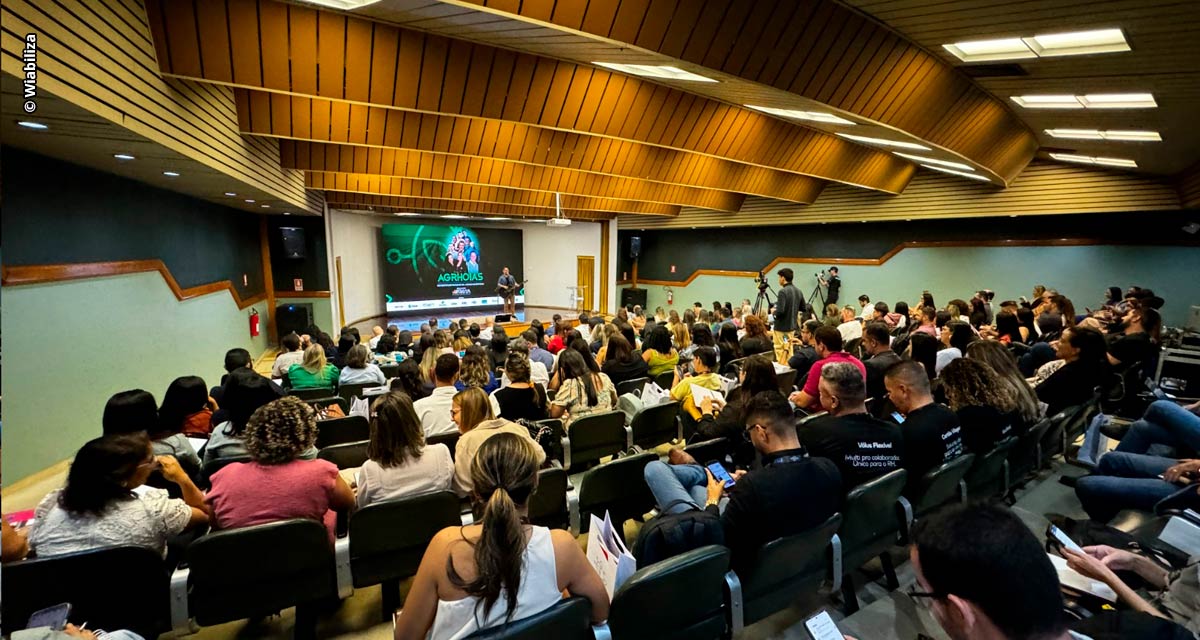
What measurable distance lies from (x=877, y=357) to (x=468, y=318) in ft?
41.5

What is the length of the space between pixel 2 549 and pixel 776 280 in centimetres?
1451

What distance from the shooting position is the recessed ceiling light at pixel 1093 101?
3793 mm

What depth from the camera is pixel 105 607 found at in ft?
5.68

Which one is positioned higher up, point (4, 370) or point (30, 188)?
point (30, 188)

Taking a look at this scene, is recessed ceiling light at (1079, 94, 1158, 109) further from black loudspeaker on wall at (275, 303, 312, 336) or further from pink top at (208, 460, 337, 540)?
black loudspeaker on wall at (275, 303, 312, 336)

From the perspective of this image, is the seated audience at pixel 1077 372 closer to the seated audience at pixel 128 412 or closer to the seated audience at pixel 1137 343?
the seated audience at pixel 1137 343

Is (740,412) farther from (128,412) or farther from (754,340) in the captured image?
(128,412)

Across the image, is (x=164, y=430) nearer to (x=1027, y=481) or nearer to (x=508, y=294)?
(x=1027, y=481)

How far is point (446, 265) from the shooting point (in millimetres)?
14984

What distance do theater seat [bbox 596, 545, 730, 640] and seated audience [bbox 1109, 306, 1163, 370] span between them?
5.11 m

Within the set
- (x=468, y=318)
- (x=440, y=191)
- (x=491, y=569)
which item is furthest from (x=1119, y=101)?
(x=468, y=318)

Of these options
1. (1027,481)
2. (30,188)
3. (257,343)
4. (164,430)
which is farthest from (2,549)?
(257,343)

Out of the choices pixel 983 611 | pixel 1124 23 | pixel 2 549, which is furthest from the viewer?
pixel 1124 23

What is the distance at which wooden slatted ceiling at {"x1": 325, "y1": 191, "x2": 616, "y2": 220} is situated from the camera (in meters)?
10.8
